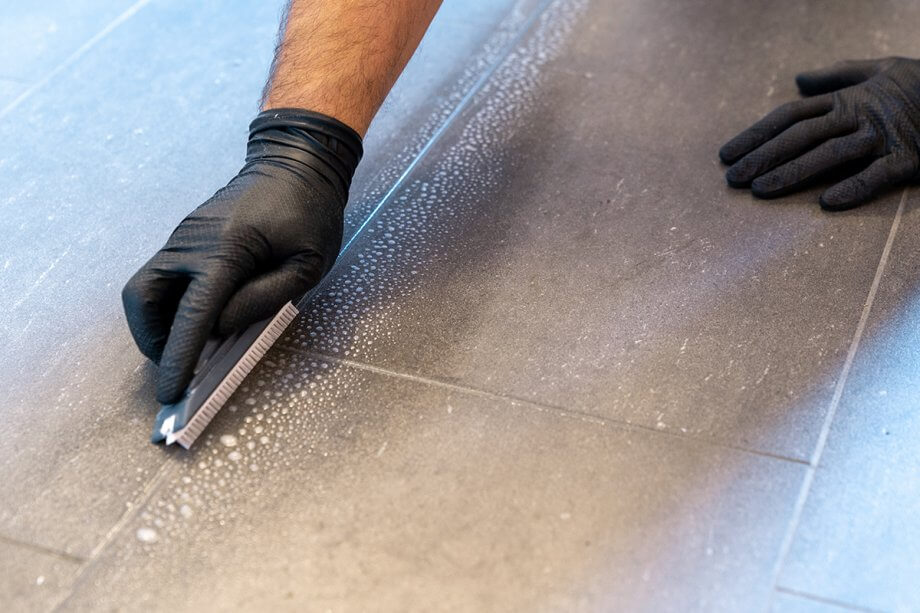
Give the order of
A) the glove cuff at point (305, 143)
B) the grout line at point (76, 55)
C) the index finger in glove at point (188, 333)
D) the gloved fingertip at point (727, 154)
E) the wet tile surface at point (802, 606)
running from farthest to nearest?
1. the grout line at point (76, 55)
2. the gloved fingertip at point (727, 154)
3. the glove cuff at point (305, 143)
4. the index finger in glove at point (188, 333)
5. the wet tile surface at point (802, 606)

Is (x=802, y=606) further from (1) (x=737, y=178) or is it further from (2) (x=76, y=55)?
(2) (x=76, y=55)

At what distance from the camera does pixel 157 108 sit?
173 centimetres

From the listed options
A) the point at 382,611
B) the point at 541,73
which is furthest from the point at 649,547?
the point at 541,73

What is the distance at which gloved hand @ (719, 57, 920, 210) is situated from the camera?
1.42 metres

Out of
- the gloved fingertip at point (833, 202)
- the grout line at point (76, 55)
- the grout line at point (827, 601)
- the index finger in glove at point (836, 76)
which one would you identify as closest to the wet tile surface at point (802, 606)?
the grout line at point (827, 601)

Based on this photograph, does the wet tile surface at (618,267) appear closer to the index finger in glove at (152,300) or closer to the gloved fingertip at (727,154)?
the gloved fingertip at (727,154)

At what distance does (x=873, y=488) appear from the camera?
106cm

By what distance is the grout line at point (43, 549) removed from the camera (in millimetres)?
1029

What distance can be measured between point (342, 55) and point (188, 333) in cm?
49

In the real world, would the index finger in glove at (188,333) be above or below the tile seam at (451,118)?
above

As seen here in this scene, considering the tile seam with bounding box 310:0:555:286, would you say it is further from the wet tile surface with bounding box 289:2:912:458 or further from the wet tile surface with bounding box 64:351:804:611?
the wet tile surface with bounding box 64:351:804:611

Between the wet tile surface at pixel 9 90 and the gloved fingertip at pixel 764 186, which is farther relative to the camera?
the wet tile surface at pixel 9 90

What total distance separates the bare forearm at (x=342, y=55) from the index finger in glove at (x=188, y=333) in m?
0.33

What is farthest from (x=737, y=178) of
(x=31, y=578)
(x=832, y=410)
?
(x=31, y=578)
